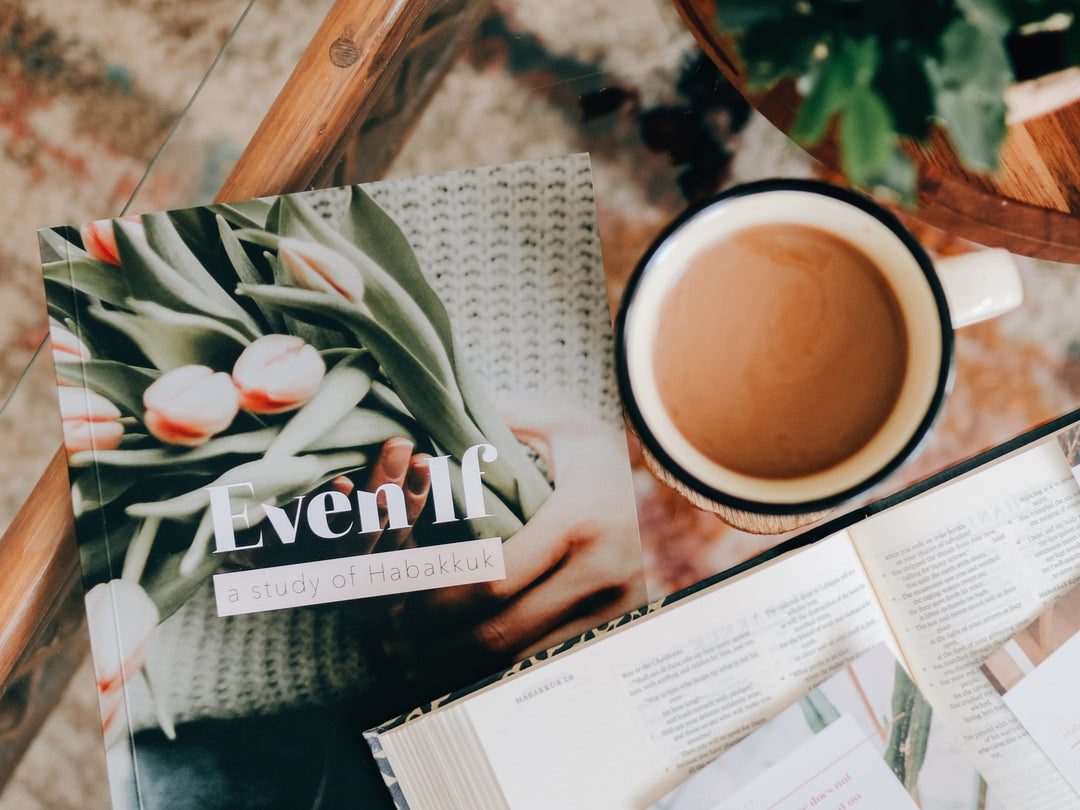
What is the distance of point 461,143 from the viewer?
0.45 meters

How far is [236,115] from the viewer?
0.45m

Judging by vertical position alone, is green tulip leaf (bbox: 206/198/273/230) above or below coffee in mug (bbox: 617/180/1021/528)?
above

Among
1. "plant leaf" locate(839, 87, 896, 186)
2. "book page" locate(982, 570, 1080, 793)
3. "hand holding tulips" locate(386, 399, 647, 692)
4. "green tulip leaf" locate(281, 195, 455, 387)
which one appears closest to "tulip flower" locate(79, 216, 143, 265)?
"green tulip leaf" locate(281, 195, 455, 387)

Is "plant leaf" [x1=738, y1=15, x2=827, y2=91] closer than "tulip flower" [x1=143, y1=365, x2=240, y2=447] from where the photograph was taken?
Yes

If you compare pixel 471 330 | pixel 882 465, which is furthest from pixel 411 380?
pixel 882 465

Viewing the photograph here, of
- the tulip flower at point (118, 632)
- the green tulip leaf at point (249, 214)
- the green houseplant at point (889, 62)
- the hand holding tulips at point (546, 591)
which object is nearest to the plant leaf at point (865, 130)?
the green houseplant at point (889, 62)

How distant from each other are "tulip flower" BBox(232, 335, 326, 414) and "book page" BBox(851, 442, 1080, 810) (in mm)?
328

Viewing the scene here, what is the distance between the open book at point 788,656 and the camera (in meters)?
0.42

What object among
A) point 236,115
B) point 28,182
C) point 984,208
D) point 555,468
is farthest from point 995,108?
point 28,182

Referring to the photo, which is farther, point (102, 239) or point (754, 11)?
point (102, 239)

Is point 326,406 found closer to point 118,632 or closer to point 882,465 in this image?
point 118,632

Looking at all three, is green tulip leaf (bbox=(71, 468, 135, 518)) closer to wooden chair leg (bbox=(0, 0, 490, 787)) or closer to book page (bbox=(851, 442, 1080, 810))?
wooden chair leg (bbox=(0, 0, 490, 787))

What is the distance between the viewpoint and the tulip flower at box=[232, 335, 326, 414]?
44cm

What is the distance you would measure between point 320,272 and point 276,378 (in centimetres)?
7
